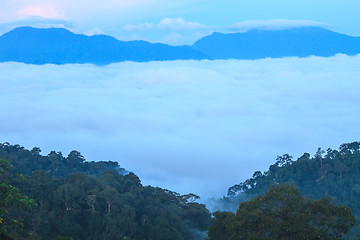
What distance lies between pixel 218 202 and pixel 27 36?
193 m

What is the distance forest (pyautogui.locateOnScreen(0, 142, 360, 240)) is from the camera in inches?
417

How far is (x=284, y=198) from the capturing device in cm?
1143

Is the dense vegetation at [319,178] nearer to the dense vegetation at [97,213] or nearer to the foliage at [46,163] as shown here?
the dense vegetation at [97,213]

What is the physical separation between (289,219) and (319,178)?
1919cm

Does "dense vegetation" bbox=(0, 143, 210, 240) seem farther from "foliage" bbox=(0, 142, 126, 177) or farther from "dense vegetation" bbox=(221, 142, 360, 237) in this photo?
"dense vegetation" bbox=(221, 142, 360, 237)

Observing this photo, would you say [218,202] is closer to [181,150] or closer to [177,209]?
[177,209]

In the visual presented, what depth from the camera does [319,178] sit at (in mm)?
28516

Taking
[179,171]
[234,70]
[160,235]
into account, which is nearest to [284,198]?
[160,235]

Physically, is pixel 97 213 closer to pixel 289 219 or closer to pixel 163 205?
pixel 163 205

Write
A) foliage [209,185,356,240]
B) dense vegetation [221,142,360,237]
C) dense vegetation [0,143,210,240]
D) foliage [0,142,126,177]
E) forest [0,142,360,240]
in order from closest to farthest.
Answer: foliage [209,185,356,240]
forest [0,142,360,240]
dense vegetation [0,143,210,240]
dense vegetation [221,142,360,237]
foliage [0,142,126,177]

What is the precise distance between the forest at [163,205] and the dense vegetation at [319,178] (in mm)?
69

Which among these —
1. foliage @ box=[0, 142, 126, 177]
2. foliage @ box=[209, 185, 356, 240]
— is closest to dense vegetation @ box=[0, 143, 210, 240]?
foliage @ box=[209, 185, 356, 240]

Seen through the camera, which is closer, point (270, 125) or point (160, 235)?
point (160, 235)

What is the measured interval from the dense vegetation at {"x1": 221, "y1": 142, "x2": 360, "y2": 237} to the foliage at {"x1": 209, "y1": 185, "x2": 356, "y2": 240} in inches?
580
